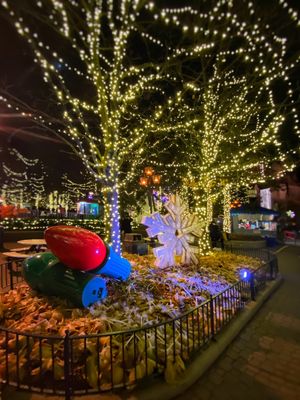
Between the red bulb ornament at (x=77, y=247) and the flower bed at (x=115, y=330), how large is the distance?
810 millimetres

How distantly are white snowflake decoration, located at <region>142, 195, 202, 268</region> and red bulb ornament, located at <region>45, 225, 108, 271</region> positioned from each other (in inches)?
144

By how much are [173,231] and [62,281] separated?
4.24 meters

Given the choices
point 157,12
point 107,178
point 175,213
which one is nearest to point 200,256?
point 175,213

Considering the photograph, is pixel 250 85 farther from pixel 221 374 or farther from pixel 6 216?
pixel 6 216

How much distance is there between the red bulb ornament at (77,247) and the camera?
533 centimetres

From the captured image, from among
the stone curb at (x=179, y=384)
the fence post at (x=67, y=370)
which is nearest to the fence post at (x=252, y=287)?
the stone curb at (x=179, y=384)

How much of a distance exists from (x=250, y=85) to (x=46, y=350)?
9950 mm

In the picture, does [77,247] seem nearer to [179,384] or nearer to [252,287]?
[179,384]

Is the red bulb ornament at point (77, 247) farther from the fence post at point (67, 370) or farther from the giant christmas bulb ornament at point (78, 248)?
the fence post at point (67, 370)

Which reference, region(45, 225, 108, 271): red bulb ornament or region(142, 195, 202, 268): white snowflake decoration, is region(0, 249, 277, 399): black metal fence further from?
region(142, 195, 202, 268): white snowflake decoration

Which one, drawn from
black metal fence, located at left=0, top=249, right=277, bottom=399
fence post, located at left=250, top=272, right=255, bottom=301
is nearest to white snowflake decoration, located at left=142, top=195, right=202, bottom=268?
fence post, located at left=250, top=272, right=255, bottom=301

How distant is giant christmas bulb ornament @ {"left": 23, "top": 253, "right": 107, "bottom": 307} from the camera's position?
5555mm

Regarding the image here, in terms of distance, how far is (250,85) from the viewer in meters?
11.0

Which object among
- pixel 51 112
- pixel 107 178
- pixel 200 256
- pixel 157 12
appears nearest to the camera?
pixel 157 12
